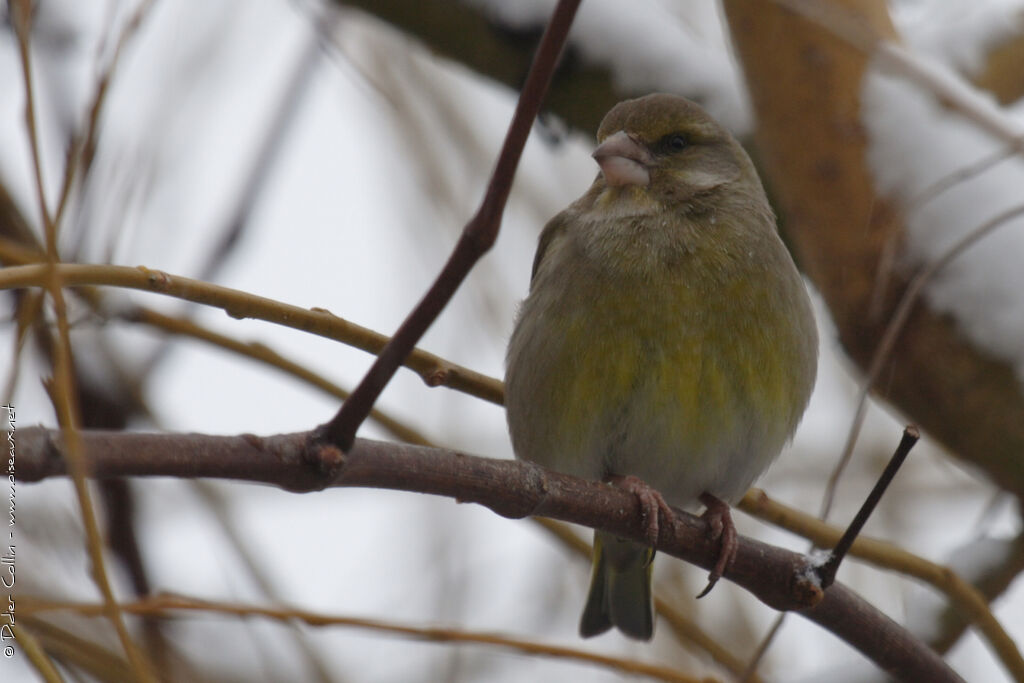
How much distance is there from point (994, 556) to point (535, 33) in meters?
2.66

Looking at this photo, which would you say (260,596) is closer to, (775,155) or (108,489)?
(108,489)

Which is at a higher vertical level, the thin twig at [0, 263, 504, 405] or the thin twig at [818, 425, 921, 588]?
the thin twig at [0, 263, 504, 405]

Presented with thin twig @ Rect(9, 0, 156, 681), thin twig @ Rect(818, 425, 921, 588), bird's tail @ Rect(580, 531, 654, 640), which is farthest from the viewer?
bird's tail @ Rect(580, 531, 654, 640)

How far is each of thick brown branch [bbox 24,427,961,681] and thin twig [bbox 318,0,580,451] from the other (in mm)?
88

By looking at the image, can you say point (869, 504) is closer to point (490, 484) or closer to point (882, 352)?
point (490, 484)

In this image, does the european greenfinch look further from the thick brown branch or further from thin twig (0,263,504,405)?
thin twig (0,263,504,405)

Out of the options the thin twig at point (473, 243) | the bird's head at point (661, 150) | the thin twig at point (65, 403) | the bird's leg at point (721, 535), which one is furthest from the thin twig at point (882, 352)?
the thin twig at point (65, 403)

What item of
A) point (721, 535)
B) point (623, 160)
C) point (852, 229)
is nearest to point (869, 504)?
point (721, 535)

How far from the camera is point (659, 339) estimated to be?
3.69 meters

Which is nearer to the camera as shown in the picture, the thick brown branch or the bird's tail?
the thick brown branch

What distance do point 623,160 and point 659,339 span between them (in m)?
0.79

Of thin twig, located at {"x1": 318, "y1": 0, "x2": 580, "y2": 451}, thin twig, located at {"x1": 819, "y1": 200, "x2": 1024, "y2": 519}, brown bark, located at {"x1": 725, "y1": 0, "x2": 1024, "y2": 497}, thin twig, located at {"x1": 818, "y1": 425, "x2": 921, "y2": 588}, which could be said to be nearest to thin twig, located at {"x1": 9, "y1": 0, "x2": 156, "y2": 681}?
thin twig, located at {"x1": 318, "y1": 0, "x2": 580, "y2": 451}

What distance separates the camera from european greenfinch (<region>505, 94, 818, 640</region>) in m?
3.71

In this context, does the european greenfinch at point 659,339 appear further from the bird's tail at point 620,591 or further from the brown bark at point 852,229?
the brown bark at point 852,229
